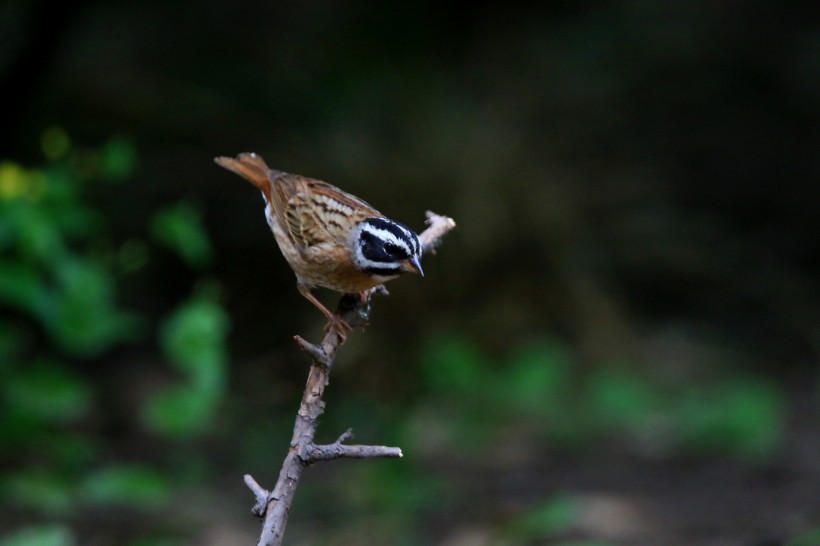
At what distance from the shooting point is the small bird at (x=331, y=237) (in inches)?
155

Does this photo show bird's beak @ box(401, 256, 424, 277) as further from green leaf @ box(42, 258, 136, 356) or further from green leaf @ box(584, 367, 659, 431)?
green leaf @ box(584, 367, 659, 431)

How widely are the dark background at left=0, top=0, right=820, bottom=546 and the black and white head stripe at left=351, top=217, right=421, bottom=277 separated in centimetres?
180

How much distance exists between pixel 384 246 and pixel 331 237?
21.3 inches

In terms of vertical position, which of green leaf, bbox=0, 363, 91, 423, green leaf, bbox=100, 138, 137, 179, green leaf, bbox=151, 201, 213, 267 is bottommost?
green leaf, bbox=0, 363, 91, 423

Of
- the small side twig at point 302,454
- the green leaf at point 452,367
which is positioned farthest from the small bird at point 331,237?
the green leaf at point 452,367

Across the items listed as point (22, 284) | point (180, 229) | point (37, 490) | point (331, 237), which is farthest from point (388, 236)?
point (37, 490)

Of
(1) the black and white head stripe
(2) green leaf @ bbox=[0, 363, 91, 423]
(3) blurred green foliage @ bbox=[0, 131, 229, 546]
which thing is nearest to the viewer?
(1) the black and white head stripe

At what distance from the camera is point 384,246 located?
396 cm

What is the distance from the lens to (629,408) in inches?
291

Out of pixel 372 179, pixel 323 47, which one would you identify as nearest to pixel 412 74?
pixel 323 47

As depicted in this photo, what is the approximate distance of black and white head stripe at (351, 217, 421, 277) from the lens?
3.84 meters

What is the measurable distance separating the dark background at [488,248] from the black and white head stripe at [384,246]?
5.92 ft

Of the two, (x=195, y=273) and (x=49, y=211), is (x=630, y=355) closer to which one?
(x=195, y=273)

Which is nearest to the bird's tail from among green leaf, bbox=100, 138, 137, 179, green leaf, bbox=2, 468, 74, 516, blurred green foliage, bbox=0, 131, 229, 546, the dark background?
blurred green foliage, bbox=0, 131, 229, 546
